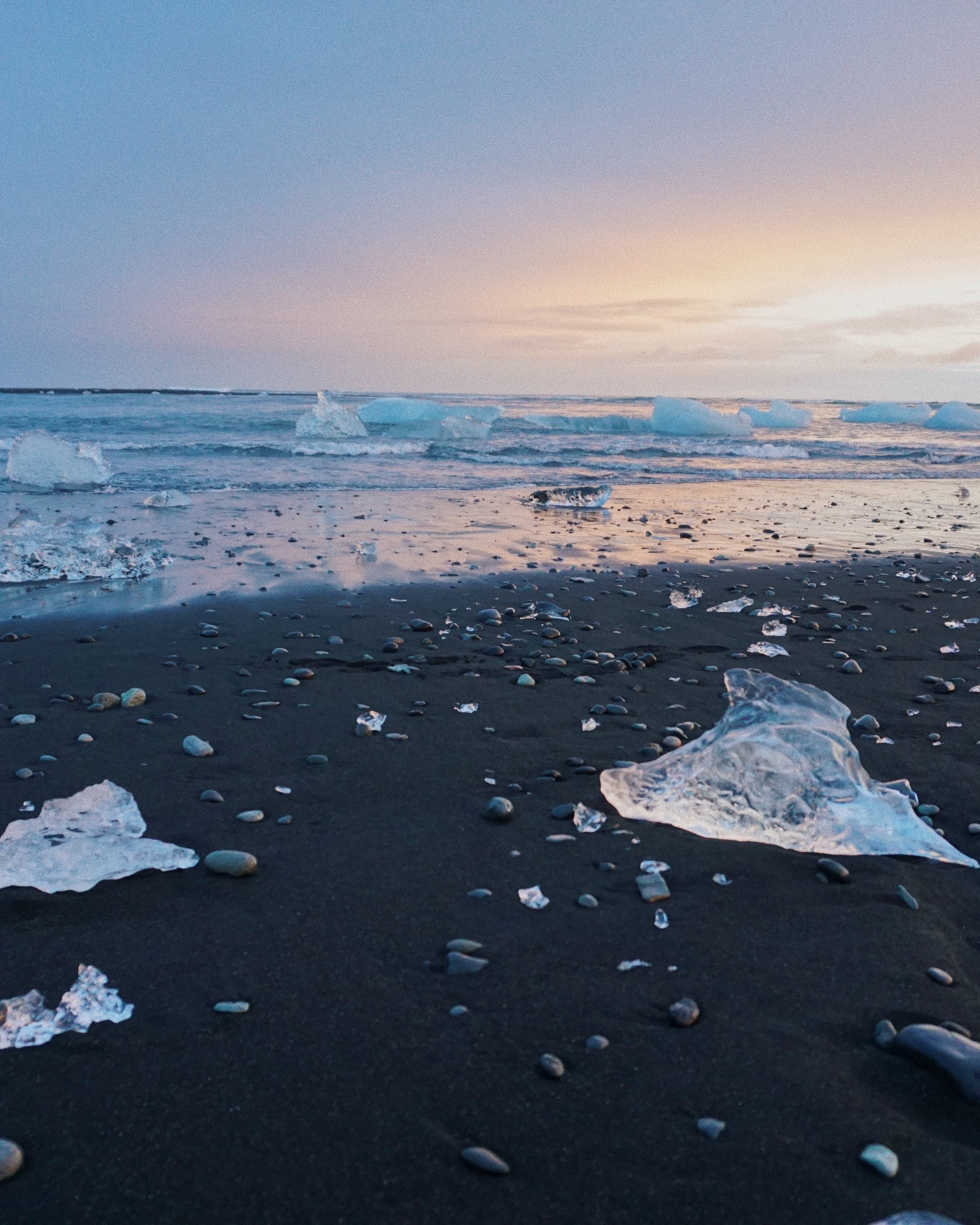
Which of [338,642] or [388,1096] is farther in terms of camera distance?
[338,642]

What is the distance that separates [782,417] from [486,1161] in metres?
35.2

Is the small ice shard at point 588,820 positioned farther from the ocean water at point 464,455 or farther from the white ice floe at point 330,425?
the white ice floe at point 330,425

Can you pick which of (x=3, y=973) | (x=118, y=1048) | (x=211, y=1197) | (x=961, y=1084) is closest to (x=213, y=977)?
(x=118, y=1048)

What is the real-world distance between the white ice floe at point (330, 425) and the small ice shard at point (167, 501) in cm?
1253

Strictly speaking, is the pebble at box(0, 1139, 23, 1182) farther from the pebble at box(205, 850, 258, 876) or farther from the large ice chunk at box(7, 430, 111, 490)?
the large ice chunk at box(7, 430, 111, 490)

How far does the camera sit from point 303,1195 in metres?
1.48

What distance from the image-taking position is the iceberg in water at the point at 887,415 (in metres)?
38.8

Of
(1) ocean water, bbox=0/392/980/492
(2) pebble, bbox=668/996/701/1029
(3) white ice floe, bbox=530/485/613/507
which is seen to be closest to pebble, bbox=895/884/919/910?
(2) pebble, bbox=668/996/701/1029

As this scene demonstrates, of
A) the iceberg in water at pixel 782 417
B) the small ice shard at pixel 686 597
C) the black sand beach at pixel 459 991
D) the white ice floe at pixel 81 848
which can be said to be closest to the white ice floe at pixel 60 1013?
the black sand beach at pixel 459 991

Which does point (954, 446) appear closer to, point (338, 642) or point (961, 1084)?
point (338, 642)

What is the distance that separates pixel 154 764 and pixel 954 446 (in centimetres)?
2837

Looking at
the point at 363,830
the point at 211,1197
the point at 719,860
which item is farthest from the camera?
the point at 363,830

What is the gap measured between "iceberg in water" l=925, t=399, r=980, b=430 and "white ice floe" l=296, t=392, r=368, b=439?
25.2 meters

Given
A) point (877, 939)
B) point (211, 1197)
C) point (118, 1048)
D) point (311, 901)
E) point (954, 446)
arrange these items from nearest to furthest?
point (211, 1197)
point (118, 1048)
point (877, 939)
point (311, 901)
point (954, 446)
